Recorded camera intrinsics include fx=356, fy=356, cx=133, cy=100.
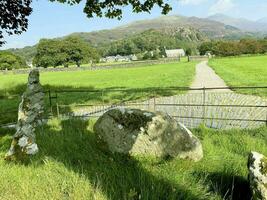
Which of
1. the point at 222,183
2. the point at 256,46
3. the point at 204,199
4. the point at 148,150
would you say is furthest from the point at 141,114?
the point at 256,46

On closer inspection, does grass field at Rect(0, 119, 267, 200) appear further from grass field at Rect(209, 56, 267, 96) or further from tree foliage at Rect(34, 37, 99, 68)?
tree foliage at Rect(34, 37, 99, 68)

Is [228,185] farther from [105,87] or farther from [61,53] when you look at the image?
[61,53]

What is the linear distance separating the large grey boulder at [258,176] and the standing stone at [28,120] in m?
4.54

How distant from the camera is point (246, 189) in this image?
5.79m

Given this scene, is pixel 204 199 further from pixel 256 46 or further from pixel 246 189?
pixel 256 46

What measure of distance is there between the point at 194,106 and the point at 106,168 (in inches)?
459

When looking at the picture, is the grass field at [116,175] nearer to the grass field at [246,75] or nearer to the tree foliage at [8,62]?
the grass field at [246,75]

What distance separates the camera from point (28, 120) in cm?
811

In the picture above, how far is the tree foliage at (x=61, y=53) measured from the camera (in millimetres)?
133375

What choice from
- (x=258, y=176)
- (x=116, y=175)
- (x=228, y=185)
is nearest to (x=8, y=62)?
(x=116, y=175)

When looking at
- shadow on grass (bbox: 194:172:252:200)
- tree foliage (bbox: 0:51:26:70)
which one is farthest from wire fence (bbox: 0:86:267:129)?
tree foliage (bbox: 0:51:26:70)

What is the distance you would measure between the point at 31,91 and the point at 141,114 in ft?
8.88

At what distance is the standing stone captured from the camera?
7535 mm

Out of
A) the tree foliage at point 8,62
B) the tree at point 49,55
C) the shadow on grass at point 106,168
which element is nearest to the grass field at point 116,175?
the shadow on grass at point 106,168
